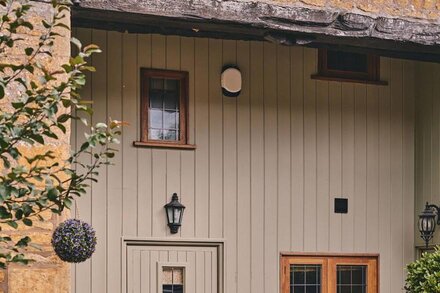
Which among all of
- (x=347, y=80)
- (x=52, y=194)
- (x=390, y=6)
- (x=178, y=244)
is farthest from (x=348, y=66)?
(x=52, y=194)

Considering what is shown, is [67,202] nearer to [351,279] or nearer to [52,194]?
[52,194]

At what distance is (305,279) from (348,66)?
2.04m

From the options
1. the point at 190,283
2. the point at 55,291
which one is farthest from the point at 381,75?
the point at 55,291

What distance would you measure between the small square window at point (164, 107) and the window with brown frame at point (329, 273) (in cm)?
152

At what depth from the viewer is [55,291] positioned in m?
5.77

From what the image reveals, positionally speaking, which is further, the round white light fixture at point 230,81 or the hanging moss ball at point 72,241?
the round white light fixture at point 230,81

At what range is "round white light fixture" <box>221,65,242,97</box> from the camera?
8297 millimetres

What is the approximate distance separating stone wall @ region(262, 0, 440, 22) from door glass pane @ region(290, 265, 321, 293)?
2.52 metres

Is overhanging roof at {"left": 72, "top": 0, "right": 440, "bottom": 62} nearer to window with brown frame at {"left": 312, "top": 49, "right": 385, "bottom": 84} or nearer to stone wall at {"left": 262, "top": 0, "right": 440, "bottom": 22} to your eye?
stone wall at {"left": 262, "top": 0, "right": 440, "bottom": 22}

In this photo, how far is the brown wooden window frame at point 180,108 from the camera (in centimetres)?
801

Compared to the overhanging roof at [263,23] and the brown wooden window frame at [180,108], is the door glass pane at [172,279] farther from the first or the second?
the overhanging roof at [263,23]

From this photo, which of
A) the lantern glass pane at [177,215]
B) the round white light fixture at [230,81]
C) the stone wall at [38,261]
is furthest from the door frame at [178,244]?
the stone wall at [38,261]

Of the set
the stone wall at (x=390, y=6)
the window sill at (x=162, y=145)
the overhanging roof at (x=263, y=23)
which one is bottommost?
the window sill at (x=162, y=145)

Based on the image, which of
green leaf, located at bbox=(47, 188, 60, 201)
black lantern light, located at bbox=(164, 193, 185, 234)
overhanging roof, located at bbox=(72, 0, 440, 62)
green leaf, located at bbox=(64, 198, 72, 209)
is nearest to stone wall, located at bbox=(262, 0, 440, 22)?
overhanging roof, located at bbox=(72, 0, 440, 62)
